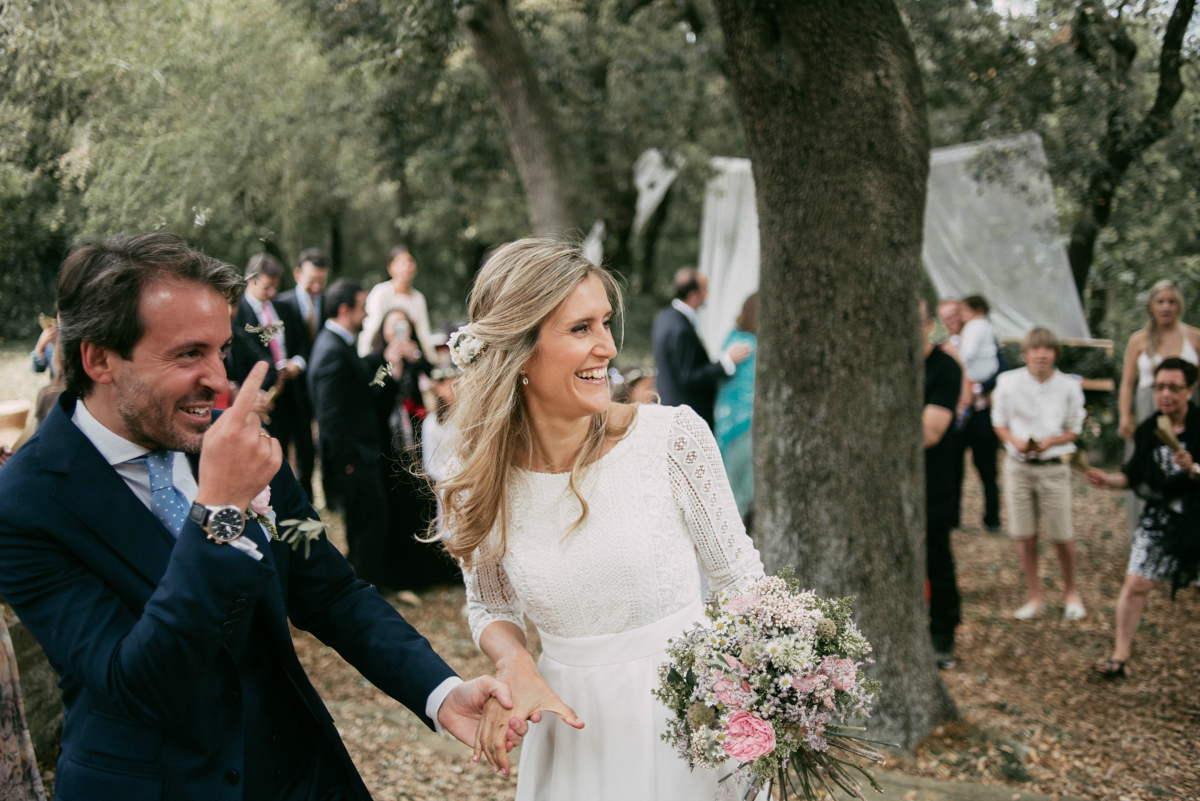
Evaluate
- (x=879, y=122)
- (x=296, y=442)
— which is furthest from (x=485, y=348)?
(x=296, y=442)

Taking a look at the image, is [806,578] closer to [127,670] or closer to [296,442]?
[127,670]

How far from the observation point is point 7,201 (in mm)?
4391

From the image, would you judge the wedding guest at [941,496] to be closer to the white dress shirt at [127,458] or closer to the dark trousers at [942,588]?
the dark trousers at [942,588]

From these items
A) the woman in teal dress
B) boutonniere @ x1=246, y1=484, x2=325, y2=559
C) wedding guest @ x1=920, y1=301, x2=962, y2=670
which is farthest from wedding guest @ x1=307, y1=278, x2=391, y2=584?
boutonniere @ x1=246, y1=484, x2=325, y2=559

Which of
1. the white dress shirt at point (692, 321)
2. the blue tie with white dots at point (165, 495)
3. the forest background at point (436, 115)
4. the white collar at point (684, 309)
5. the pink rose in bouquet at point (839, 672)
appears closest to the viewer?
the blue tie with white dots at point (165, 495)

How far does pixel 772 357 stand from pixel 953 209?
9.28 metres

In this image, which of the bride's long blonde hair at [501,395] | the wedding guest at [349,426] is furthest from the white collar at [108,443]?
the wedding guest at [349,426]

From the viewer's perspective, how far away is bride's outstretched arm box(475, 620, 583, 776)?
85.1 inches

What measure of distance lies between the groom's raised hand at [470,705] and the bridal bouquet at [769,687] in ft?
1.34

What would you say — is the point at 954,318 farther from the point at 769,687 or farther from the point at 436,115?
the point at 769,687

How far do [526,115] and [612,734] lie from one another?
25.0 feet

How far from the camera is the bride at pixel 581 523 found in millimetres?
2447

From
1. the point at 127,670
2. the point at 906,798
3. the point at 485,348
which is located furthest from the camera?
the point at 906,798

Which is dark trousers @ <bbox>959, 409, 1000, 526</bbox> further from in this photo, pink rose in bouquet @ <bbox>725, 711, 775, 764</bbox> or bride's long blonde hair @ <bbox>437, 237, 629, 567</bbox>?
pink rose in bouquet @ <bbox>725, 711, 775, 764</bbox>
